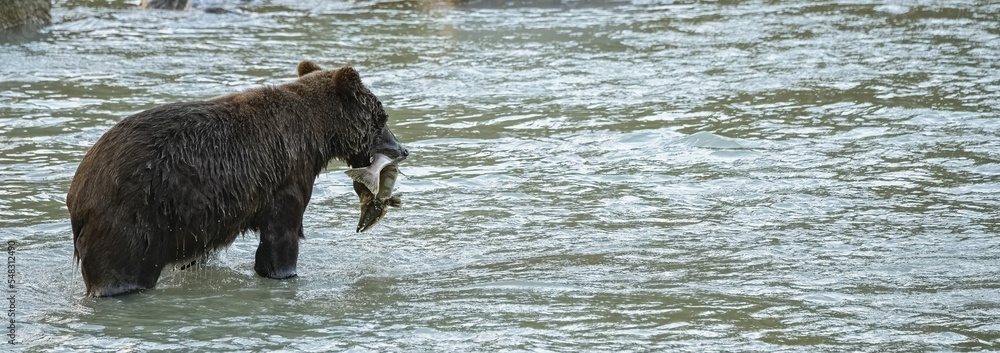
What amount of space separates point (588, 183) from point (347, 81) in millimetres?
2874

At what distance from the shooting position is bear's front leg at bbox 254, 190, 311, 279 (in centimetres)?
716

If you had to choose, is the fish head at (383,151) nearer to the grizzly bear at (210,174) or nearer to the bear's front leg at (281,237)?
the grizzly bear at (210,174)

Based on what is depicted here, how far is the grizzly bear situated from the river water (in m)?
0.25

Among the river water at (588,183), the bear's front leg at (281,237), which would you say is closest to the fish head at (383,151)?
the river water at (588,183)

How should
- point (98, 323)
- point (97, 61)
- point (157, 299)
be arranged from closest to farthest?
point (98, 323) < point (157, 299) < point (97, 61)

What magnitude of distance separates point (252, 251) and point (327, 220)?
81cm

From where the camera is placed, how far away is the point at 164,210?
647 centimetres

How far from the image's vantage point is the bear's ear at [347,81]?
745 cm

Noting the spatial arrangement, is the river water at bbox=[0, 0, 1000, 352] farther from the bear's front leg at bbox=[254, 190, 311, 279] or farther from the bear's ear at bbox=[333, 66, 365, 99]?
the bear's ear at bbox=[333, 66, 365, 99]

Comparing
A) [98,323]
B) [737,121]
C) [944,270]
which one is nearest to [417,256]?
[98,323]

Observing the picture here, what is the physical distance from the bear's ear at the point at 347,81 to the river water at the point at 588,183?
105cm

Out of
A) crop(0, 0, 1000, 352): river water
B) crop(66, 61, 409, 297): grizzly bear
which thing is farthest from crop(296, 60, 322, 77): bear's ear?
crop(0, 0, 1000, 352): river water

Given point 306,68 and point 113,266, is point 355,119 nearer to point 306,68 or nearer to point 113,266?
point 306,68

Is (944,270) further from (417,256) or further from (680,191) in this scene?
(417,256)
